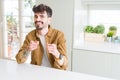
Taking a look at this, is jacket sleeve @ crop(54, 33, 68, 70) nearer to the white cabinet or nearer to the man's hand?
the man's hand

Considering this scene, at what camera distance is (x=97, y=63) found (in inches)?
96.4

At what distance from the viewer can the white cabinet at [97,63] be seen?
7.68ft

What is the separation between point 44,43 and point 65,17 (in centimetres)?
99

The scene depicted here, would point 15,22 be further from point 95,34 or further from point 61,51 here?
point 61,51

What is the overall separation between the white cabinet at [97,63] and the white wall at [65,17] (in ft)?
0.47

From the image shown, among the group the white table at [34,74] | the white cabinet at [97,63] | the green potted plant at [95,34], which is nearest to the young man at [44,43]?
the white table at [34,74]

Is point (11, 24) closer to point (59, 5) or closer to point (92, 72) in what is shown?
point (59, 5)

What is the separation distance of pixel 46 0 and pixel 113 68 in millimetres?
1279

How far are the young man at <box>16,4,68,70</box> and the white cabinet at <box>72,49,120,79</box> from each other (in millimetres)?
849

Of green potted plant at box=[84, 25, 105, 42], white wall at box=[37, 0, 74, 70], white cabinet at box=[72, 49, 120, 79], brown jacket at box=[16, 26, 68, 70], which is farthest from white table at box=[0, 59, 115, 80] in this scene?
green potted plant at box=[84, 25, 105, 42]

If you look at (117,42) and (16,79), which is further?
(117,42)

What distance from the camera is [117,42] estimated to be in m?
2.74

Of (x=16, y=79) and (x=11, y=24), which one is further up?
(x=11, y=24)

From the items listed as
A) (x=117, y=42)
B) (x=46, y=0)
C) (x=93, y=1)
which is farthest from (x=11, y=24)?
(x=117, y=42)
